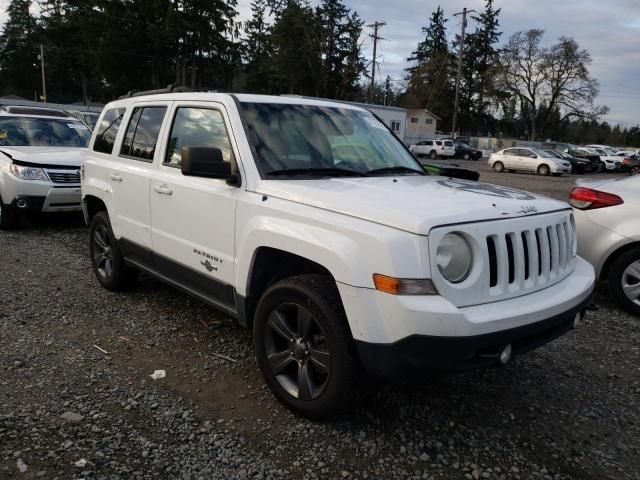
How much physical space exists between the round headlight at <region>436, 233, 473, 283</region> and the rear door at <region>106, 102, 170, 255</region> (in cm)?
263

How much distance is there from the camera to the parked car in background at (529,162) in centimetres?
2972

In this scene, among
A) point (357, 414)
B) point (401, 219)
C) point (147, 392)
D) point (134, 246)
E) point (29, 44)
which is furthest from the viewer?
point (29, 44)

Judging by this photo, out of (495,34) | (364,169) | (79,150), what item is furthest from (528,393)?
(495,34)

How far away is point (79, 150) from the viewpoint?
8656mm

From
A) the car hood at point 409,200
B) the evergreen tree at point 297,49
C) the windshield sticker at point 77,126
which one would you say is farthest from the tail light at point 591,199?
the evergreen tree at point 297,49

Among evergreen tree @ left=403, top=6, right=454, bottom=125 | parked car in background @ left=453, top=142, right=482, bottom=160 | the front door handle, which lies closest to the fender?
the front door handle

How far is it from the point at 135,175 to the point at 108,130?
998 mm

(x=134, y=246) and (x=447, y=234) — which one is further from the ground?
(x=447, y=234)

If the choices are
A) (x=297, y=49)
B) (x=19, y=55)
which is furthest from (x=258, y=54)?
(x=19, y=55)

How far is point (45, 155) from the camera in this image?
7.91 meters

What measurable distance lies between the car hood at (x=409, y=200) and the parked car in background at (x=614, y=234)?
222 centimetres

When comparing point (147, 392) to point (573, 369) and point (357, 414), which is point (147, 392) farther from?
point (573, 369)

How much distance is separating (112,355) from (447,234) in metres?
2.66

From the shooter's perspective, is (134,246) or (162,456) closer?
(162,456)
